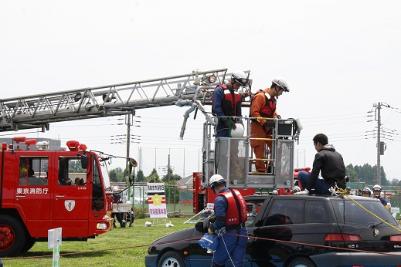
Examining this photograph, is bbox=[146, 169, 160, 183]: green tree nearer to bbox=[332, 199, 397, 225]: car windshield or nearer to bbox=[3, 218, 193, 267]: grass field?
bbox=[3, 218, 193, 267]: grass field

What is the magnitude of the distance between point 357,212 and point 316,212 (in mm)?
588

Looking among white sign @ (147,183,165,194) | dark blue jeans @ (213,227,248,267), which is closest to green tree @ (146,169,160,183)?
white sign @ (147,183,165,194)

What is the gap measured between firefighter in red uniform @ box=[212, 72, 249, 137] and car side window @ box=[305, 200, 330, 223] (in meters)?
2.37

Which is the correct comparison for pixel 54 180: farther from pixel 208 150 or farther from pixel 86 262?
pixel 208 150

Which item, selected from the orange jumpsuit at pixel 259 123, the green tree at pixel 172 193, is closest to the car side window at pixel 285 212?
the orange jumpsuit at pixel 259 123

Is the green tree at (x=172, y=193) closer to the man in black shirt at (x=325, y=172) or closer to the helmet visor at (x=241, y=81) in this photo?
the helmet visor at (x=241, y=81)

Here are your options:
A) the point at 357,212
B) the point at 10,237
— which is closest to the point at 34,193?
Result: the point at 10,237

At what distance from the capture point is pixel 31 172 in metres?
17.7

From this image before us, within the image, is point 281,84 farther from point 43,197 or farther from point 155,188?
point 155,188

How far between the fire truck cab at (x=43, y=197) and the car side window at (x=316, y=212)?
784 centimetres

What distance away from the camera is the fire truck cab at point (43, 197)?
17609 mm

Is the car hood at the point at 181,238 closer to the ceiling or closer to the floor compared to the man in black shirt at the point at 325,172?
closer to the floor

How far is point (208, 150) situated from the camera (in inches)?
509

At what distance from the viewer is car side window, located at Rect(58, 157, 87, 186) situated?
17.7 meters
